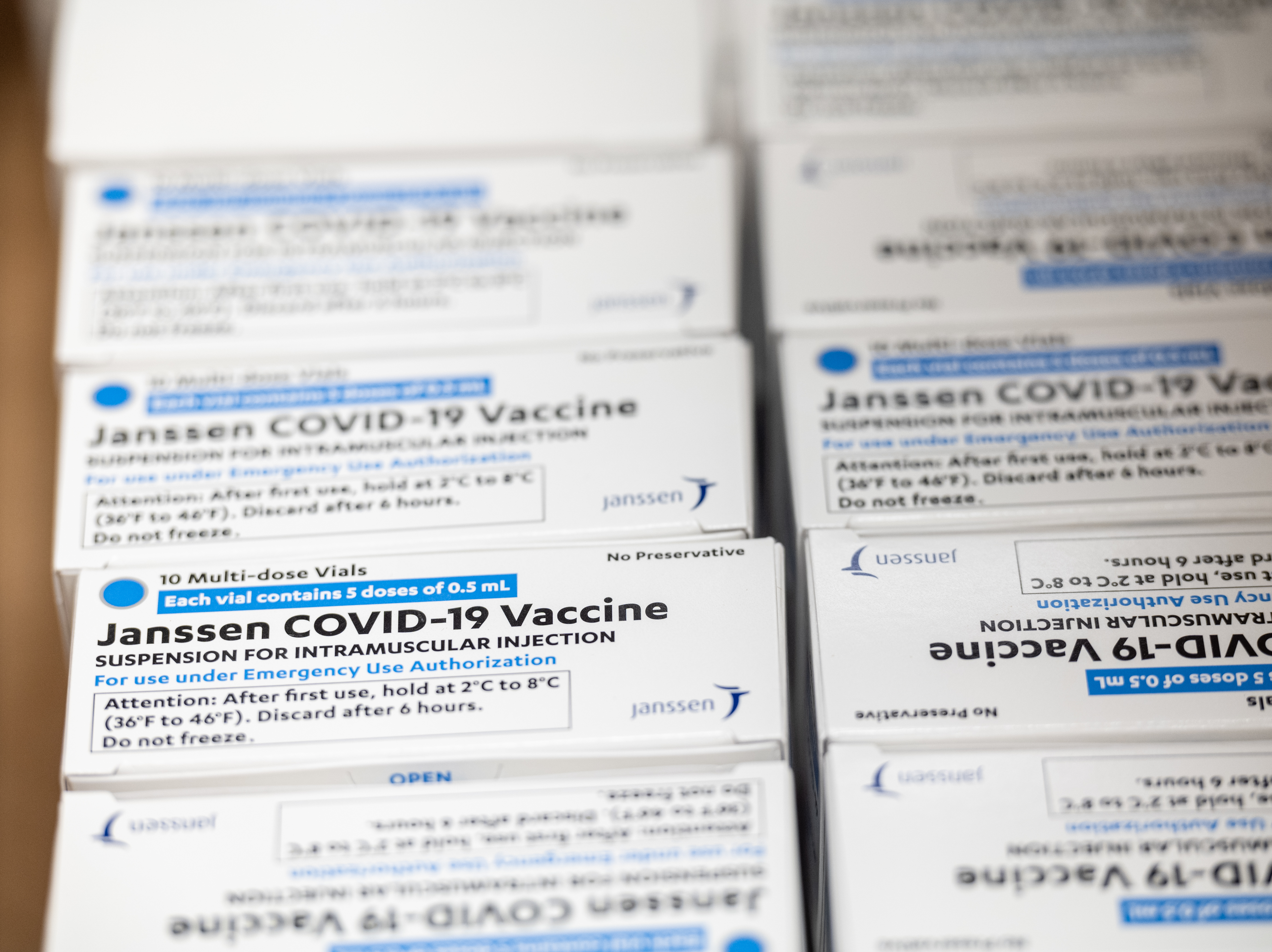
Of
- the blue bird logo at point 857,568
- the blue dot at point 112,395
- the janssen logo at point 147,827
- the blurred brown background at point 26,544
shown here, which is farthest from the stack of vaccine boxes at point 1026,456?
the blurred brown background at point 26,544

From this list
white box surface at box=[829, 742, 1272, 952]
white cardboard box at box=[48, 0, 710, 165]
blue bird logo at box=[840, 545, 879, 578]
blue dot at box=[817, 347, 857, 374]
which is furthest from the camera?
white cardboard box at box=[48, 0, 710, 165]

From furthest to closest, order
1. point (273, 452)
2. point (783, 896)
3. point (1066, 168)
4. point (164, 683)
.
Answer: point (1066, 168) < point (273, 452) < point (164, 683) < point (783, 896)

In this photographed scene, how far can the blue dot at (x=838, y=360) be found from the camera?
100 cm

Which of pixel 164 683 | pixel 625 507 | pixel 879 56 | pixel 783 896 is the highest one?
pixel 879 56

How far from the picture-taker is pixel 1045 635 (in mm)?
853

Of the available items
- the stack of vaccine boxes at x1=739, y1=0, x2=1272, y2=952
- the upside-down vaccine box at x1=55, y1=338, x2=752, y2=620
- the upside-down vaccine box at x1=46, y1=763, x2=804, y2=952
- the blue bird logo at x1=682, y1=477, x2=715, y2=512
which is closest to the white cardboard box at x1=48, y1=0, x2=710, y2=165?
the stack of vaccine boxes at x1=739, y1=0, x2=1272, y2=952

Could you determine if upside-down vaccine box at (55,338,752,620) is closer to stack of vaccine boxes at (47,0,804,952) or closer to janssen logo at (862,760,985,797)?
stack of vaccine boxes at (47,0,804,952)

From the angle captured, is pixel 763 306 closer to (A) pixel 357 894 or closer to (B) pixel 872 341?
(B) pixel 872 341

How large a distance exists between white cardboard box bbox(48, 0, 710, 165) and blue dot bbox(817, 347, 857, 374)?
28 centimetres

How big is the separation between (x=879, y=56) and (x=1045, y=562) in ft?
1.90

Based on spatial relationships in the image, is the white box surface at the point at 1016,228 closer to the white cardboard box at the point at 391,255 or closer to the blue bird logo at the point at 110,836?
the white cardboard box at the point at 391,255

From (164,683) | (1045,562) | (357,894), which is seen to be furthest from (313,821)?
(1045,562)

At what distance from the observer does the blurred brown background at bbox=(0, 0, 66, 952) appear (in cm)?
110

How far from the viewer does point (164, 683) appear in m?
0.86
